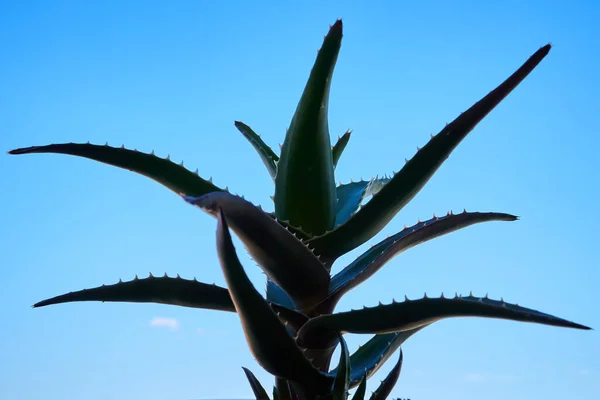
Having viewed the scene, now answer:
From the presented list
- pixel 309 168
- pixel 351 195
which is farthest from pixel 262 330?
pixel 351 195

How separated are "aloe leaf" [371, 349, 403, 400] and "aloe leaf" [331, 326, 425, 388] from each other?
1.9 inches

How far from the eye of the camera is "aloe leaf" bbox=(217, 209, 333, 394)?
0.81 metres

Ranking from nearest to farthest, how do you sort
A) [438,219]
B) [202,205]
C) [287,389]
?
[202,205]
[287,389]
[438,219]

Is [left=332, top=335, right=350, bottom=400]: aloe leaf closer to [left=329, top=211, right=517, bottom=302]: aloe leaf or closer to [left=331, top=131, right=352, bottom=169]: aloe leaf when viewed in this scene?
[left=329, top=211, right=517, bottom=302]: aloe leaf

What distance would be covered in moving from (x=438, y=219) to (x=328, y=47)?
39 cm

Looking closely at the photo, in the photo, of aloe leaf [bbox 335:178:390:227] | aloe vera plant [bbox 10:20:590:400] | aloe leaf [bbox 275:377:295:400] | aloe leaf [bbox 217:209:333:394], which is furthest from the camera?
aloe leaf [bbox 335:178:390:227]

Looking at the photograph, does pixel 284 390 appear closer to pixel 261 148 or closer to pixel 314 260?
pixel 314 260

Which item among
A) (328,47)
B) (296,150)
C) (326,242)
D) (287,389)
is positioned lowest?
(287,389)

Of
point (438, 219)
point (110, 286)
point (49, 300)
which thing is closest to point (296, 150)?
point (438, 219)

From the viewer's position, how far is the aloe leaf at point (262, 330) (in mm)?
806

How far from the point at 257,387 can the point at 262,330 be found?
0.61 ft

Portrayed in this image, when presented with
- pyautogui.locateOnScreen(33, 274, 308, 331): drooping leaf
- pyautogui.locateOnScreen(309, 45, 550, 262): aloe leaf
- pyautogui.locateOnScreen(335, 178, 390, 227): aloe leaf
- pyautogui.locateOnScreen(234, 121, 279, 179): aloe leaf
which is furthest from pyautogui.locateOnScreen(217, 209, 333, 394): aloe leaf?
pyautogui.locateOnScreen(234, 121, 279, 179): aloe leaf

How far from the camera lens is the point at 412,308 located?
3.18 feet

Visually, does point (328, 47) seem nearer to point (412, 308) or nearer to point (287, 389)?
point (412, 308)
